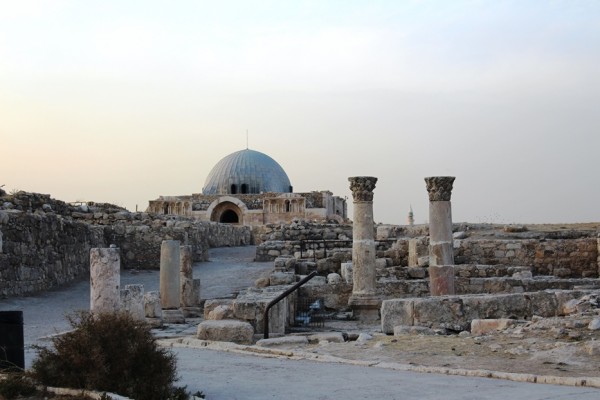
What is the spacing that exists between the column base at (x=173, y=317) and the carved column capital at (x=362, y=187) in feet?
14.9

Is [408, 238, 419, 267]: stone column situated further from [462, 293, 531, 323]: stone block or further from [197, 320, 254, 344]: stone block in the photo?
[197, 320, 254, 344]: stone block

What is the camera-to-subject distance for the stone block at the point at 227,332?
10852 millimetres

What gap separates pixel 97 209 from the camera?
25875 millimetres

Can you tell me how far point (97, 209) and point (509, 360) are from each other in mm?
19478

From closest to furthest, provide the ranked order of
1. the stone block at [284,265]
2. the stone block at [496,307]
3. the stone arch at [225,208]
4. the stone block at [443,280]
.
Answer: the stone block at [496,307] < the stone block at [443,280] < the stone block at [284,265] < the stone arch at [225,208]

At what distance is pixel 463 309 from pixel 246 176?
41.8 metres

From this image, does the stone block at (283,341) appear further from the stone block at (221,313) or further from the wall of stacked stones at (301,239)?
the wall of stacked stones at (301,239)

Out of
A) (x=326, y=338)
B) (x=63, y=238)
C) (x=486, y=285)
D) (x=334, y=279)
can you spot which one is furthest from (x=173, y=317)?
(x=486, y=285)

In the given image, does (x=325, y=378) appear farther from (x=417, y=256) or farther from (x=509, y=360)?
(x=417, y=256)

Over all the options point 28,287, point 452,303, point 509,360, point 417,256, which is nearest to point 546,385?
point 509,360

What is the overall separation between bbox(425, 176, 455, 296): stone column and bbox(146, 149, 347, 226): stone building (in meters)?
26.0

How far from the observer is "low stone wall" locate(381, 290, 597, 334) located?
12.2 metres

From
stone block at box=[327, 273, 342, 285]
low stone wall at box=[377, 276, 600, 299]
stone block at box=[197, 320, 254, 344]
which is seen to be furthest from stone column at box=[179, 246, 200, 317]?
stone block at box=[197, 320, 254, 344]

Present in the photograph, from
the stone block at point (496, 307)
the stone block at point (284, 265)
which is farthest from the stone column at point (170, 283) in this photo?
the stone block at point (496, 307)
